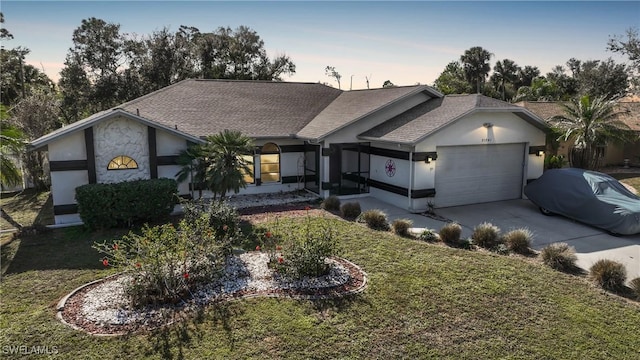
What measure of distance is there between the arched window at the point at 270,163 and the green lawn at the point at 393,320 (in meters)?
9.17

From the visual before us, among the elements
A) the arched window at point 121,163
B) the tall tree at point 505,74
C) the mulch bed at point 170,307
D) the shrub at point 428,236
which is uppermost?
the tall tree at point 505,74

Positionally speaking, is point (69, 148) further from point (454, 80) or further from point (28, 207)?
point (454, 80)

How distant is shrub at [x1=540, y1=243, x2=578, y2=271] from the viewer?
9.70 meters

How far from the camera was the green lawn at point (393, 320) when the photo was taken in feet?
20.4

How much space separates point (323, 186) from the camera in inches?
675

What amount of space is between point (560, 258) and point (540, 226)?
3.97 metres

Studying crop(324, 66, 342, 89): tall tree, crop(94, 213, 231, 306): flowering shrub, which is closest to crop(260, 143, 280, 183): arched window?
crop(94, 213, 231, 306): flowering shrub

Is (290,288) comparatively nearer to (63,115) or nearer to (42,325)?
(42,325)

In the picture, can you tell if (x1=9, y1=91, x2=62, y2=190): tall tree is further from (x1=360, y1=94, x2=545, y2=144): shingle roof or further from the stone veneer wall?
(x1=360, y1=94, x2=545, y2=144): shingle roof

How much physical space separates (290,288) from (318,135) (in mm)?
9266

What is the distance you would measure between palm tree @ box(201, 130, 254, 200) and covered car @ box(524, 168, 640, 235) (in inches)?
438

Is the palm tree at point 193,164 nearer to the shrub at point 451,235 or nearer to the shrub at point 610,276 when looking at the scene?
the shrub at point 451,235

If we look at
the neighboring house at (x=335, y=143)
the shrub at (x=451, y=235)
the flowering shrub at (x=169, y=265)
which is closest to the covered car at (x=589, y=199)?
the neighboring house at (x=335, y=143)

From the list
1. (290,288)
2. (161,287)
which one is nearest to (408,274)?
(290,288)
